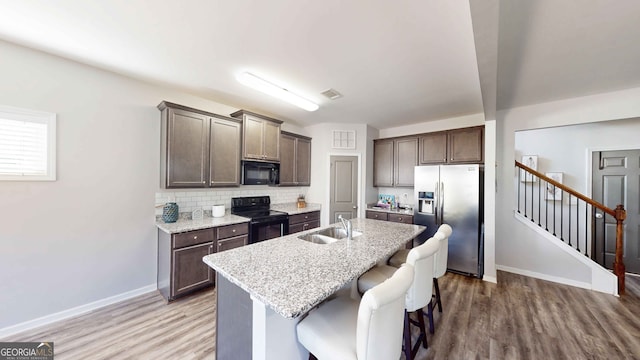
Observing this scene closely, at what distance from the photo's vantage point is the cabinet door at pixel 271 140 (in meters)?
3.60

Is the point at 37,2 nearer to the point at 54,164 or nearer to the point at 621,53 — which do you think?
the point at 54,164

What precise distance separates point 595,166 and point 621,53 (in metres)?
2.71

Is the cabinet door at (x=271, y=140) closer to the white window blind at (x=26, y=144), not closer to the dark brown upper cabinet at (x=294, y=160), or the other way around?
the dark brown upper cabinet at (x=294, y=160)

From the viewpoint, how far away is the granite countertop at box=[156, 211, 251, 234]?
247cm

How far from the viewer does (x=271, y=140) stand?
3689mm

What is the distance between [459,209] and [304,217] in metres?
2.48

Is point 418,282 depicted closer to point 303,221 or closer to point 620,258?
point 303,221

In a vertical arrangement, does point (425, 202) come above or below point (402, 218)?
above

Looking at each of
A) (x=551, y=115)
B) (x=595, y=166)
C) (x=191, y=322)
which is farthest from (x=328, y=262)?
(x=595, y=166)

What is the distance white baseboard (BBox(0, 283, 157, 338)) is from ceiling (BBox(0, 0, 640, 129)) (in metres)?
2.50

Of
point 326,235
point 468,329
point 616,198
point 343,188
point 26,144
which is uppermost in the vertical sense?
point 26,144

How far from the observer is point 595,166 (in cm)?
374

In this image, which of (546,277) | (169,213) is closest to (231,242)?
(169,213)

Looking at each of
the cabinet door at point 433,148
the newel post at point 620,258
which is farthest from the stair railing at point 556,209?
the cabinet door at point 433,148
